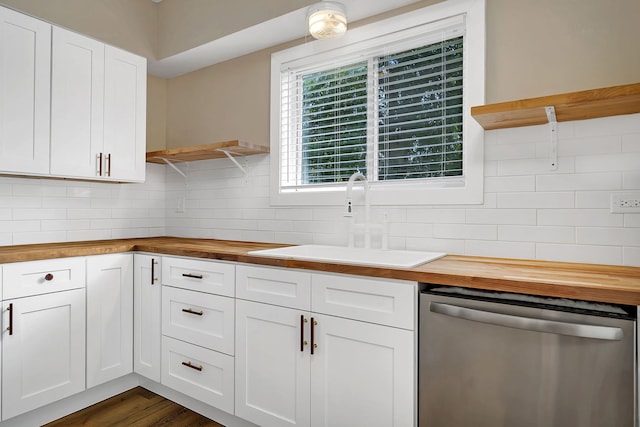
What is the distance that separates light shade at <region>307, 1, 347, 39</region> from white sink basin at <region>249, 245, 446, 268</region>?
1.12 m

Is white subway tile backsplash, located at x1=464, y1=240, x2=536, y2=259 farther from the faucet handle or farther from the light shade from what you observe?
the light shade

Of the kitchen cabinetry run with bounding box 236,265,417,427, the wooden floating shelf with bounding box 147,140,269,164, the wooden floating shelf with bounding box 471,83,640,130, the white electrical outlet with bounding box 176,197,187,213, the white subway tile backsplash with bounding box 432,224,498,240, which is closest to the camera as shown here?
the wooden floating shelf with bounding box 471,83,640,130

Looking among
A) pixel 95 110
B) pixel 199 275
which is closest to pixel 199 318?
pixel 199 275

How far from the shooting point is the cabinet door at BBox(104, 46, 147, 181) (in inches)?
102

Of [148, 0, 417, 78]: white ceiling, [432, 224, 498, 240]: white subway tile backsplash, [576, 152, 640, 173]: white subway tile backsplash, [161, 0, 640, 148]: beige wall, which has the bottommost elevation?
[432, 224, 498, 240]: white subway tile backsplash

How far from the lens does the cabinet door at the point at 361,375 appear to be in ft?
4.86

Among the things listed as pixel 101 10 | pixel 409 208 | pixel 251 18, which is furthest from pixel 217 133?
pixel 409 208

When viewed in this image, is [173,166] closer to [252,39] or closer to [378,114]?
[252,39]

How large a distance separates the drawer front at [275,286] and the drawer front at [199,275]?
0.08 m

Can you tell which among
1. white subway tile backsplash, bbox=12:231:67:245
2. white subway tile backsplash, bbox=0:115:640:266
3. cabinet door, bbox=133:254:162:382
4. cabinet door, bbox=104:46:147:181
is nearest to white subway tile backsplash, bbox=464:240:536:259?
white subway tile backsplash, bbox=0:115:640:266

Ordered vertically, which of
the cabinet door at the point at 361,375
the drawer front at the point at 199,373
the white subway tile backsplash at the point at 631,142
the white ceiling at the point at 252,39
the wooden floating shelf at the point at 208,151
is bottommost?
the drawer front at the point at 199,373

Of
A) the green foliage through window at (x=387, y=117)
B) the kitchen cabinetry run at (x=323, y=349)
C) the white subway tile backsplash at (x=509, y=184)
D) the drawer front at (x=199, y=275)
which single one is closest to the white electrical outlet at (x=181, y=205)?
the drawer front at (x=199, y=275)

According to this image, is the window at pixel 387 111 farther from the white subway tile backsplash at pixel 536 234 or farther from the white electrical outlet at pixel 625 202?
the white electrical outlet at pixel 625 202

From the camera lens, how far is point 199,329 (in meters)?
2.16
